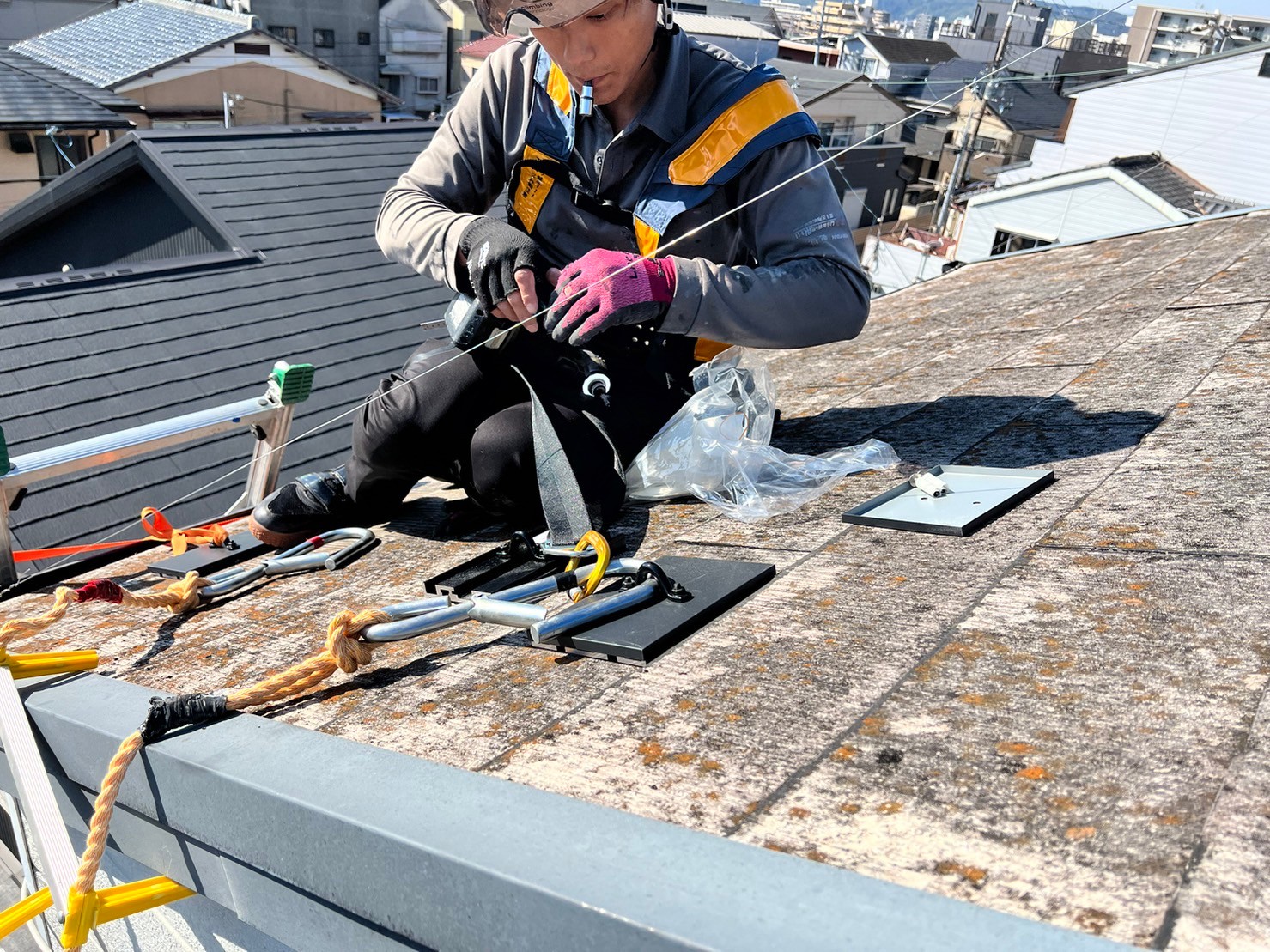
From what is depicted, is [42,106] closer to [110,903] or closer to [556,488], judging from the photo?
[556,488]

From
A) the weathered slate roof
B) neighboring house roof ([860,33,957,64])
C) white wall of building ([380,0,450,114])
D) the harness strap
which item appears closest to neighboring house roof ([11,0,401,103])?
white wall of building ([380,0,450,114])

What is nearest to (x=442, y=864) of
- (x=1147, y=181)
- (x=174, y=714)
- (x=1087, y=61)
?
(x=174, y=714)

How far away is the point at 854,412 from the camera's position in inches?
134

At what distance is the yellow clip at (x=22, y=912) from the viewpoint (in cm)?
146

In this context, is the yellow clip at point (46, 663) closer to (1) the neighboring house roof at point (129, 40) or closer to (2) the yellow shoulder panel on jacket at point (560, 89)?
(2) the yellow shoulder panel on jacket at point (560, 89)

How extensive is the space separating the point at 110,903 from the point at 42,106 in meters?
16.7

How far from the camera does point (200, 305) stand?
6.94 meters

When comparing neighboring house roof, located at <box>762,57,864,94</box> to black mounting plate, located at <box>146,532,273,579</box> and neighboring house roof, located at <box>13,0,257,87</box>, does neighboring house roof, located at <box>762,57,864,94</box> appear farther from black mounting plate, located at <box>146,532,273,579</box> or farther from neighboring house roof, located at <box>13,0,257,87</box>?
black mounting plate, located at <box>146,532,273,579</box>

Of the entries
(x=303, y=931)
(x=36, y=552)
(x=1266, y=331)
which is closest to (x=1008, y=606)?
(x=303, y=931)

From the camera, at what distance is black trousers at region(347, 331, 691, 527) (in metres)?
2.69

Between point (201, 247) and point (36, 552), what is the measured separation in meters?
5.79

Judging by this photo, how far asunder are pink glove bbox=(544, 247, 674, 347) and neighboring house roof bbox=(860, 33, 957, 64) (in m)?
41.3

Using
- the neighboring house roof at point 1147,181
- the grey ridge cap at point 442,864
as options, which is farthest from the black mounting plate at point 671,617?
the neighboring house roof at point 1147,181

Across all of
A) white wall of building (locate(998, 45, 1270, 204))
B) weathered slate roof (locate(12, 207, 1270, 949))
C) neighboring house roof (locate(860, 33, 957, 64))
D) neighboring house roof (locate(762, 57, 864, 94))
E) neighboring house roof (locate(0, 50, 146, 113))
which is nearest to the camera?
weathered slate roof (locate(12, 207, 1270, 949))
